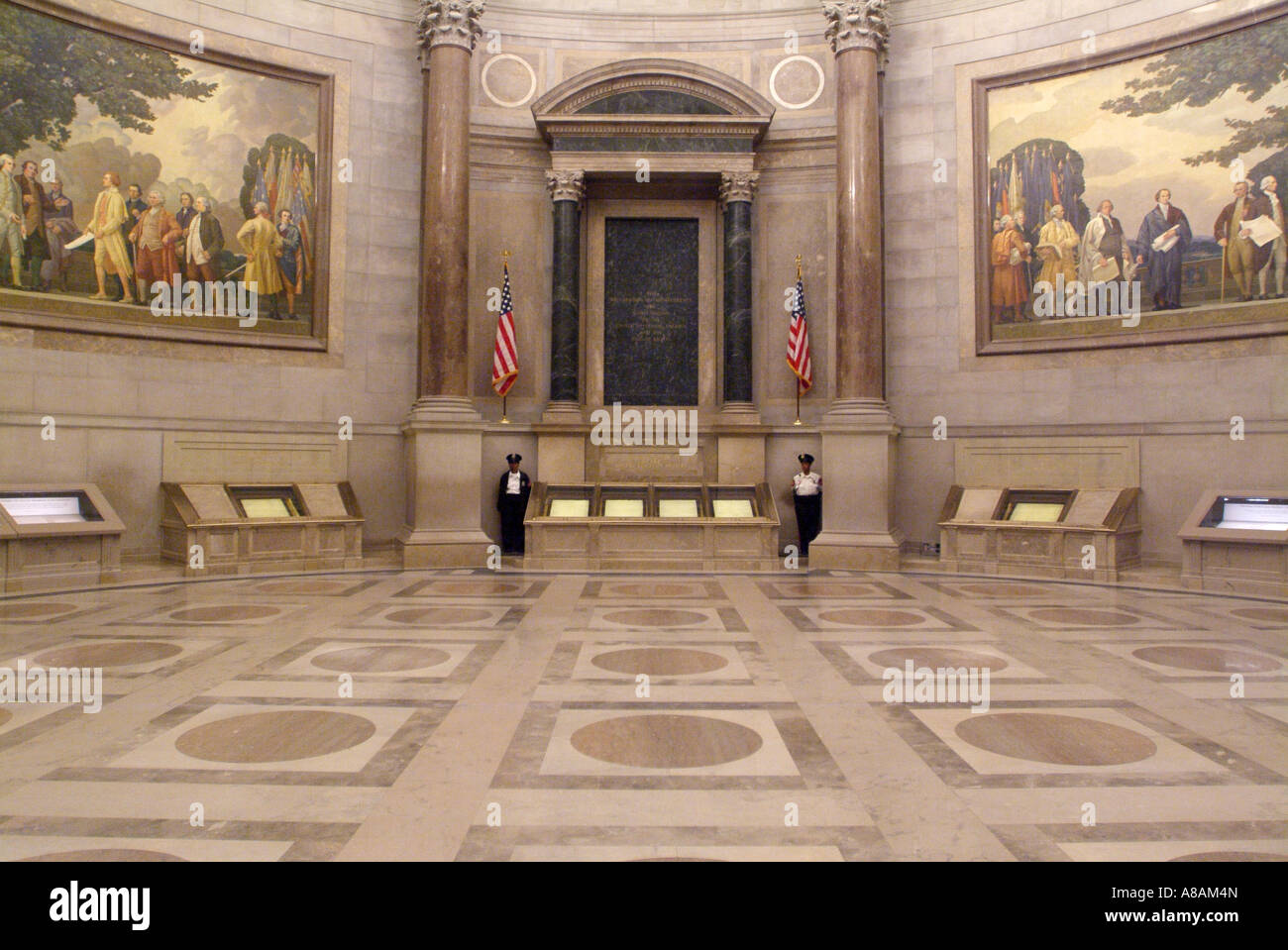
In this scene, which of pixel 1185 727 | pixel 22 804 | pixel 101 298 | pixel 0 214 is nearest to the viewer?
pixel 22 804

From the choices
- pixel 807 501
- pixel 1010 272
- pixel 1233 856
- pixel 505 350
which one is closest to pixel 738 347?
pixel 807 501

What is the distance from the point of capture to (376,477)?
47.8 feet

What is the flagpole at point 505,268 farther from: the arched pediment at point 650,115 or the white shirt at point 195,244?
the white shirt at point 195,244

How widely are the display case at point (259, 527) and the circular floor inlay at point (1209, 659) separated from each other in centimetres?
991

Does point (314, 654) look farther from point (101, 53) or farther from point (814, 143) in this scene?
point (814, 143)

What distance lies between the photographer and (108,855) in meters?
3.08

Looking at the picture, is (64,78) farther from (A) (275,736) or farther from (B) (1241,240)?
(B) (1241,240)

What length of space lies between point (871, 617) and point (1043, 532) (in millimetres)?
4686

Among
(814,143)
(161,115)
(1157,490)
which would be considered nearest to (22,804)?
(161,115)

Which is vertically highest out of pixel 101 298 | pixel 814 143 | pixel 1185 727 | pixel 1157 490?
pixel 814 143

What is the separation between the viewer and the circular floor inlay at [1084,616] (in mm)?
8086

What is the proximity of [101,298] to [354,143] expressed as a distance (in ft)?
15.8

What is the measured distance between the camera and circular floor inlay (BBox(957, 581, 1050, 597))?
10.0 metres

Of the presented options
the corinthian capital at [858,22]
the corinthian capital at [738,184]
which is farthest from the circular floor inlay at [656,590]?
the corinthian capital at [858,22]
